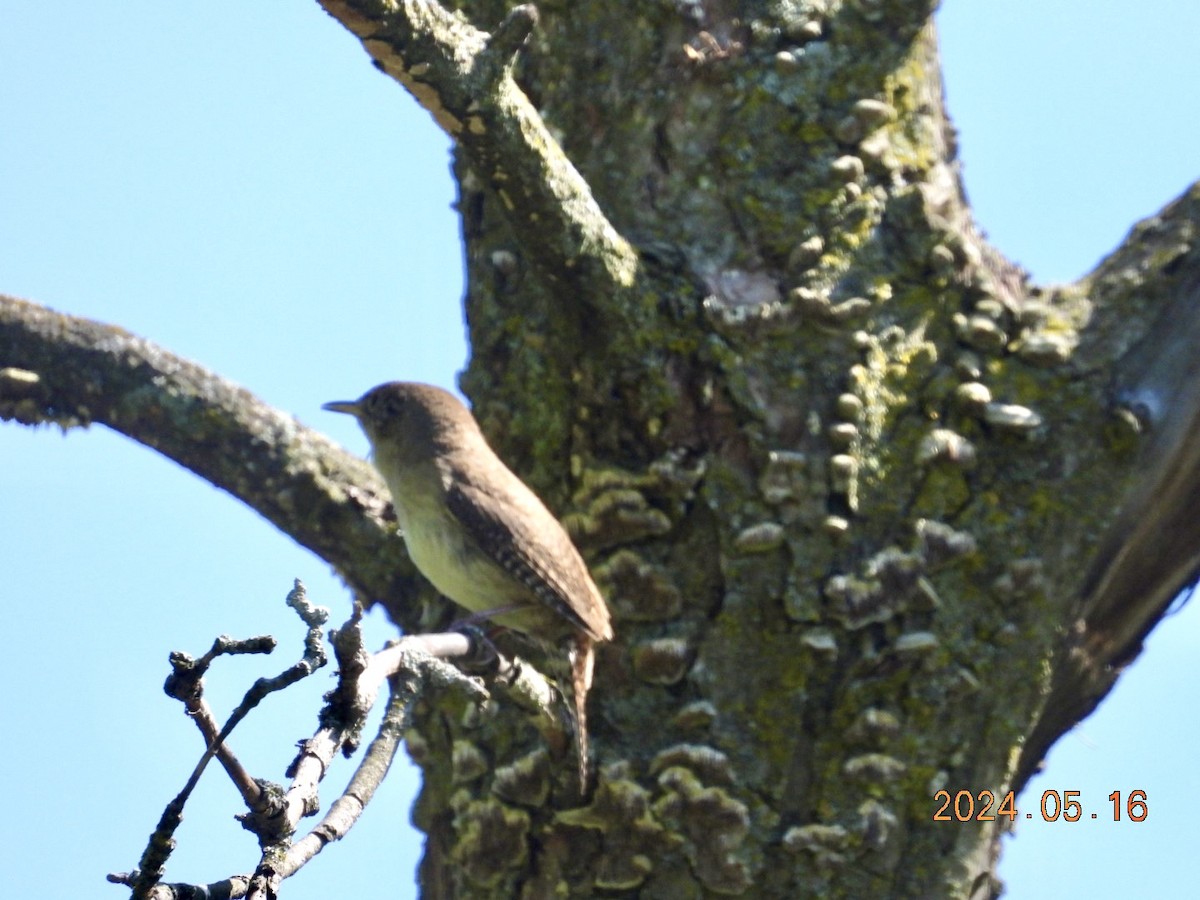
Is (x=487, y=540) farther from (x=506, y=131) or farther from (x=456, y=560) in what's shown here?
(x=506, y=131)

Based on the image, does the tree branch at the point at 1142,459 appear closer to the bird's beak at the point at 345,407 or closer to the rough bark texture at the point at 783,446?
the rough bark texture at the point at 783,446

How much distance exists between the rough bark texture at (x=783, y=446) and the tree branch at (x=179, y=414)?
0.02m

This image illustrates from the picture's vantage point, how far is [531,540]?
3.82 m

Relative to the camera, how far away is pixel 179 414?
3.90m

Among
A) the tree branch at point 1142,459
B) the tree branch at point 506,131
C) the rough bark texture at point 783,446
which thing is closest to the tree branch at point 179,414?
the rough bark texture at point 783,446

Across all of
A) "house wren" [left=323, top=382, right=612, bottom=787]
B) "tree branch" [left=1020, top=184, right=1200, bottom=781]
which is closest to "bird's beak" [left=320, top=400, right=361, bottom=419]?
"house wren" [left=323, top=382, right=612, bottom=787]

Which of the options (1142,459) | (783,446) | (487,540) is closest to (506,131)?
(783,446)

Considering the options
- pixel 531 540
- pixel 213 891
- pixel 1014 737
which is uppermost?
pixel 531 540

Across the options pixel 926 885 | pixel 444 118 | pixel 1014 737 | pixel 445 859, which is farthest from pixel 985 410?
pixel 445 859

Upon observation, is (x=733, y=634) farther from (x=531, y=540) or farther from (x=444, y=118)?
(x=444, y=118)

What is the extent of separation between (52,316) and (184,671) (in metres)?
2.47

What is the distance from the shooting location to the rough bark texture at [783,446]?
11.2 ft

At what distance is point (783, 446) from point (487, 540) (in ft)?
3.14

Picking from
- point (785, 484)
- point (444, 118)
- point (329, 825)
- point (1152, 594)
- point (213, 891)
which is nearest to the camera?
point (213, 891)
